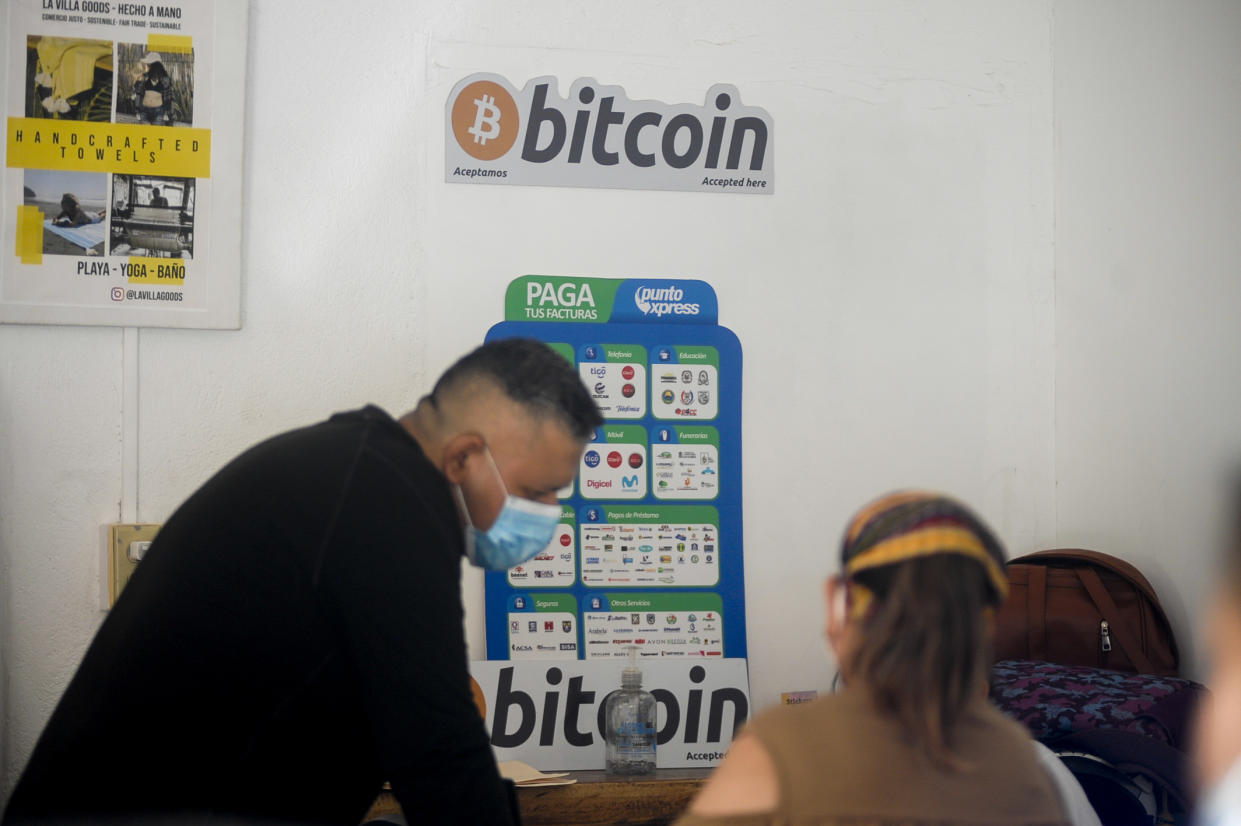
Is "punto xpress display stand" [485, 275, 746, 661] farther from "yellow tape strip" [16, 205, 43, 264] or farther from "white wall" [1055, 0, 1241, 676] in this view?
"yellow tape strip" [16, 205, 43, 264]

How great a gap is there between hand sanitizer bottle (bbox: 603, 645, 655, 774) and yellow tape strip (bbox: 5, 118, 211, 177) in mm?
1476

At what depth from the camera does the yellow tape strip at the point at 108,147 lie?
2404mm

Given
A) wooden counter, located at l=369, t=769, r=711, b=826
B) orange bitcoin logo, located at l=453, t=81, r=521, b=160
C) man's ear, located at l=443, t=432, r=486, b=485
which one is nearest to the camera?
man's ear, located at l=443, t=432, r=486, b=485

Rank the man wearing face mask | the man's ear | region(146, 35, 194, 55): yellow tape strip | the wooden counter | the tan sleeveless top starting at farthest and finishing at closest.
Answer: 1. region(146, 35, 194, 55): yellow tape strip
2. the wooden counter
3. the man's ear
4. the man wearing face mask
5. the tan sleeveless top

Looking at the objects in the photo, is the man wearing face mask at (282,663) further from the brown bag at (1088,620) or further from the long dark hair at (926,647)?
the brown bag at (1088,620)

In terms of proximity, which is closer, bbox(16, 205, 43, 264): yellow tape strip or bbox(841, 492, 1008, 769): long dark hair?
bbox(841, 492, 1008, 769): long dark hair

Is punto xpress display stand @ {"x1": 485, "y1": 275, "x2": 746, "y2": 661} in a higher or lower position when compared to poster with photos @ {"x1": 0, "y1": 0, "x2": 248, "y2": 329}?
lower

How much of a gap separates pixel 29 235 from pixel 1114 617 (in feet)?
8.10

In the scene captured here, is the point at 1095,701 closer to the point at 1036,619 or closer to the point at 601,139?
the point at 1036,619

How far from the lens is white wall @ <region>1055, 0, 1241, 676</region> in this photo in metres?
2.37

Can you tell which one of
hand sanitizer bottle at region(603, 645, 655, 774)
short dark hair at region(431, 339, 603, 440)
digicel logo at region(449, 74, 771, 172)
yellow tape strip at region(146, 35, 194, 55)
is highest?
yellow tape strip at region(146, 35, 194, 55)

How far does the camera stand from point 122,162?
243 cm

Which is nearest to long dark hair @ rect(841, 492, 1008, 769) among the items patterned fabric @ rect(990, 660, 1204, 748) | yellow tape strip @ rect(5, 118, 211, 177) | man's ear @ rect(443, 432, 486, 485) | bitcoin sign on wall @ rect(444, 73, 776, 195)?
man's ear @ rect(443, 432, 486, 485)

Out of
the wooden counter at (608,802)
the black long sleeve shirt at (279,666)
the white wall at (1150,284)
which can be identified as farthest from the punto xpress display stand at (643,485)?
the black long sleeve shirt at (279,666)
